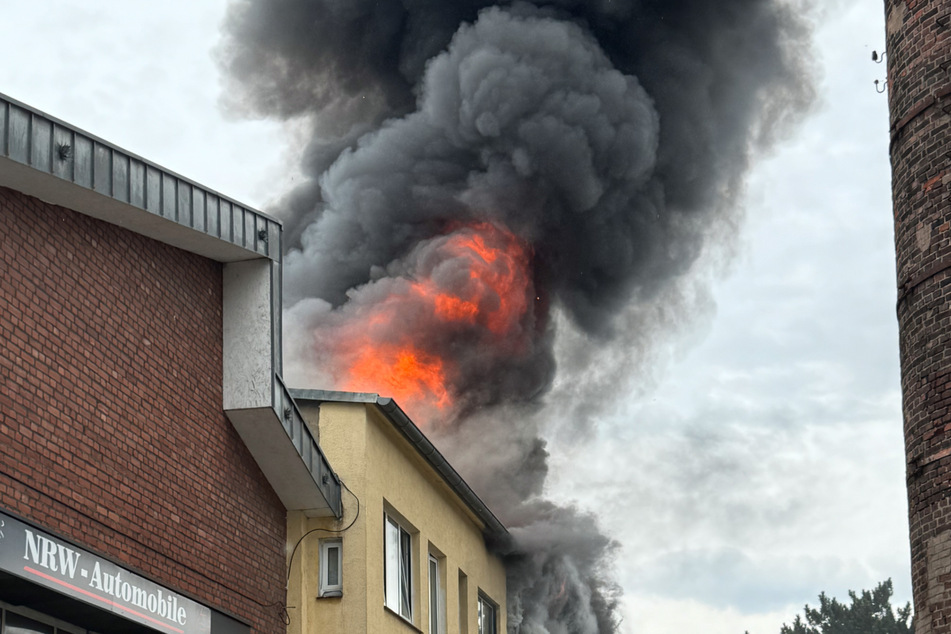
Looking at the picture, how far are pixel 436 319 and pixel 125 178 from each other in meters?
17.4

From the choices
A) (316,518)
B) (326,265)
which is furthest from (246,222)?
(326,265)

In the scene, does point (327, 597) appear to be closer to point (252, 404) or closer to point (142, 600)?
point (252, 404)

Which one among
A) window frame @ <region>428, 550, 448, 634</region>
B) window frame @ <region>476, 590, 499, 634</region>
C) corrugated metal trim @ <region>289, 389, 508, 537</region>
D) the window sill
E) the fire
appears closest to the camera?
corrugated metal trim @ <region>289, 389, 508, 537</region>

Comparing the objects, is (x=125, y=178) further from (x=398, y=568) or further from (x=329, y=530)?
(x=398, y=568)

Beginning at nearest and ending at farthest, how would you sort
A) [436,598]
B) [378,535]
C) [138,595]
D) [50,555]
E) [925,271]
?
1. [50,555]
2. [138,595]
3. [925,271]
4. [378,535]
5. [436,598]

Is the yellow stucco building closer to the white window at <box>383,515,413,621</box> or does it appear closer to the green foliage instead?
the white window at <box>383,515,413,621</box>

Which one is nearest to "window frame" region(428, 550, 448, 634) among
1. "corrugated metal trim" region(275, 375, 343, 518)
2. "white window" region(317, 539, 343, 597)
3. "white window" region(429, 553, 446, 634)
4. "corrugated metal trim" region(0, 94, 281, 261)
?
"white window" region(429, 553, 446, 634)

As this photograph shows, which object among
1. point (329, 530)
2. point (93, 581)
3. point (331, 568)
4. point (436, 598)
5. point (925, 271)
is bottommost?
point (93, 581)

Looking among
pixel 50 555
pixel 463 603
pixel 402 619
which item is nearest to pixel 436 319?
pixel 463 603

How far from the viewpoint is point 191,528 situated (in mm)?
12398

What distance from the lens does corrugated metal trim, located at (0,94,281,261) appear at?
1000cm

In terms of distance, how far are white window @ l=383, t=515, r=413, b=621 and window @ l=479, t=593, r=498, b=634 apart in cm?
406

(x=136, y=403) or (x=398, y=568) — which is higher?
(x=136, y=403)

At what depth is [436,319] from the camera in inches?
1127
